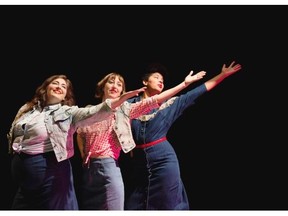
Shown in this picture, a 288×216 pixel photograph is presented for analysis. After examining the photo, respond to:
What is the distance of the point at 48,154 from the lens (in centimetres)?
238

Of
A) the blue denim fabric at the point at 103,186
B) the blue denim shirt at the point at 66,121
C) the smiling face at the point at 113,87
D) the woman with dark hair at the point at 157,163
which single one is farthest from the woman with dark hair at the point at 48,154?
the woman with dark hair at the point at 157,163

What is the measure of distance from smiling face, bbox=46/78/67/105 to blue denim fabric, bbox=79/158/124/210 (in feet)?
1.51

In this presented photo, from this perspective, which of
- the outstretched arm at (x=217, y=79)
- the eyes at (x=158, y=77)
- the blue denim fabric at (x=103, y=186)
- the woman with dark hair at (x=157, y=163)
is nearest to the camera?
the blue denim fabric at (x=103, y=186)

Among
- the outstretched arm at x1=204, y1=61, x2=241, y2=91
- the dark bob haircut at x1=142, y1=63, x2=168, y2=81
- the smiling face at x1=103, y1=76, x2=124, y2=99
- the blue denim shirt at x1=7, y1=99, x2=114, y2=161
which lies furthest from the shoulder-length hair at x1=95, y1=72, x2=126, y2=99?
the outstretched arm at x1=204, y1=61, x2=241, y2=91

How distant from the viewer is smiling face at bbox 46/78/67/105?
2588 mm

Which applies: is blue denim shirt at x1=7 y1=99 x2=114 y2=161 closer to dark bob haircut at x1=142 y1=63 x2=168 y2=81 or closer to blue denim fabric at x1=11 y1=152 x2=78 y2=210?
blue denim fabric at x1=11 y1=152 x2=78 y2=210

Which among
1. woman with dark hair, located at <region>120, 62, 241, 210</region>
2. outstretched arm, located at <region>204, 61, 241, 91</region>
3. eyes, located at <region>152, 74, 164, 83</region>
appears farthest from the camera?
eyes, located at <region>152, 74, 164, 83</region>

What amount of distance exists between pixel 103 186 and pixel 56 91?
69 cm

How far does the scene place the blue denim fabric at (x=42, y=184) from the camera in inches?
91.5

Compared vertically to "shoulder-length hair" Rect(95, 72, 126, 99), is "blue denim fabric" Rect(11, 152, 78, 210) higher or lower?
lower

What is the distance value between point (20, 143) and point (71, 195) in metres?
0.44

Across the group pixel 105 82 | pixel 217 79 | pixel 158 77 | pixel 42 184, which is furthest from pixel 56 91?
pixel 217 79

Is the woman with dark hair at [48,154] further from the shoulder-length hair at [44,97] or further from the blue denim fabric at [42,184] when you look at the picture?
the shoulder-length hair at [44,97]

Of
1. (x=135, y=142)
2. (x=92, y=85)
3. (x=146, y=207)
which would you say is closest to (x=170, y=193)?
(x=146, y=207)
